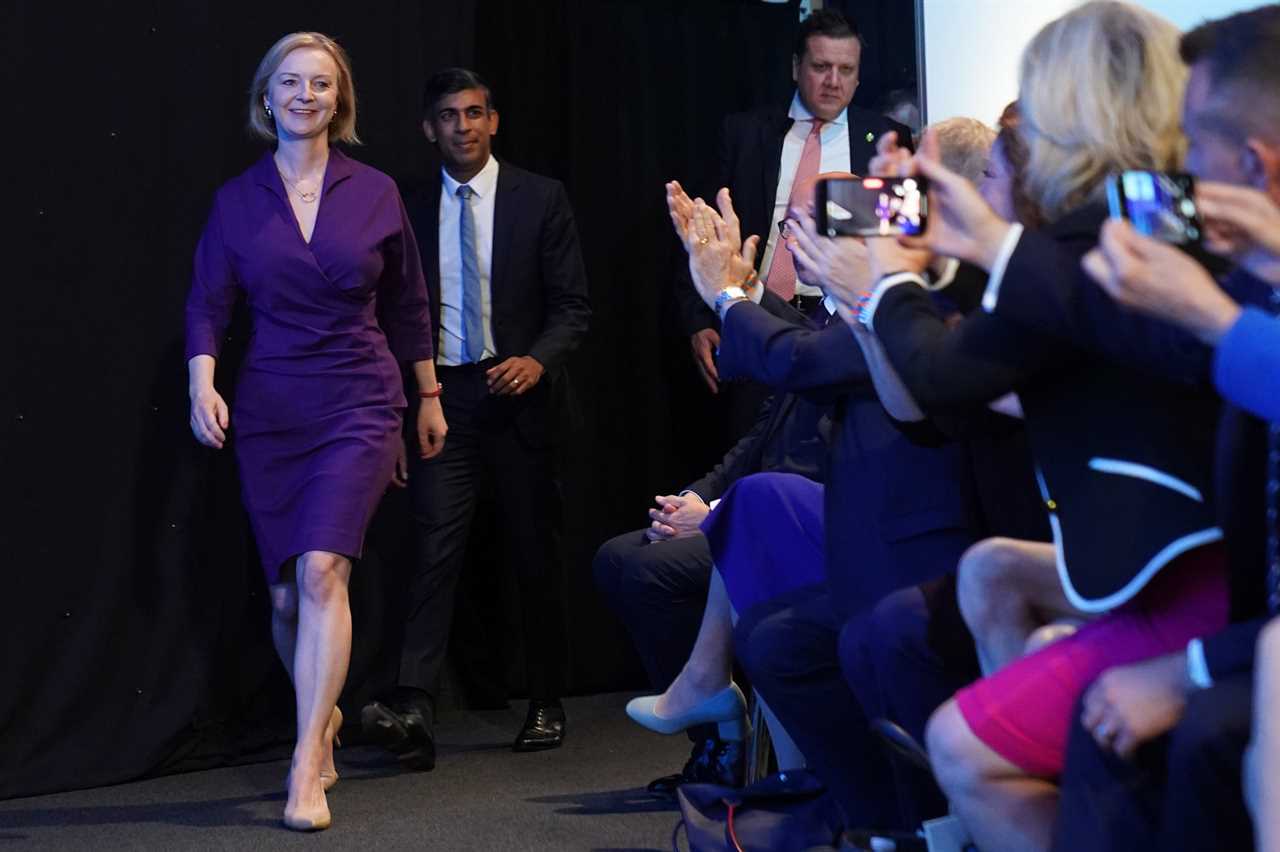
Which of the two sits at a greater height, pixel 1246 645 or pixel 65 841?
pixel 1246 645

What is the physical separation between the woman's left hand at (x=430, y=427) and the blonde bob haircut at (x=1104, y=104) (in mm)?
2602

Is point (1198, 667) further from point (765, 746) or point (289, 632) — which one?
point (289, 632)

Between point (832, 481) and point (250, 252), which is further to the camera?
point (250, 252)

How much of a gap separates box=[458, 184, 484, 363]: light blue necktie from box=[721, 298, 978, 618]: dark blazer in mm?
2000

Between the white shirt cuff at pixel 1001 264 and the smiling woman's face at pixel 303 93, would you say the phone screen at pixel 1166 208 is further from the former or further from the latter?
the smiling woman's face at pixel 303 93

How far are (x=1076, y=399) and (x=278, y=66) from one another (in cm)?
280

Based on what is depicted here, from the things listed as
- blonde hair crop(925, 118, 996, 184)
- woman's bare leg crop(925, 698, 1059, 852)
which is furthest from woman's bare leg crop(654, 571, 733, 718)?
woman's bare leg crop(925, 698, 1059, 852)

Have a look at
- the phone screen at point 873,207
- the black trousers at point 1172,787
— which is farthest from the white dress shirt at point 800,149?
the black trousers at point 1172,787

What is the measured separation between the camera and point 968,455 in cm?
241

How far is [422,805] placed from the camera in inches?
149

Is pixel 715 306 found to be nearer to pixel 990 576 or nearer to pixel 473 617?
pixel 990 576

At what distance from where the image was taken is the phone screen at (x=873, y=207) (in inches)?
76.0

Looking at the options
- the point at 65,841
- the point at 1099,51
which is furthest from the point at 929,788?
the point at 65,841

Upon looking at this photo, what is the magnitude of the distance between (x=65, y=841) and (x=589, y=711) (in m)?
1.83
